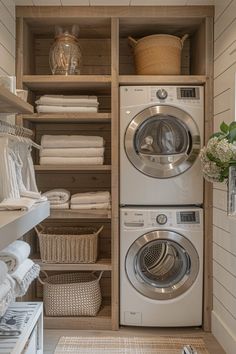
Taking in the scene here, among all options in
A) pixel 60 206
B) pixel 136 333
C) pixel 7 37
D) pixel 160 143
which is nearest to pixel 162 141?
pixel 160 143

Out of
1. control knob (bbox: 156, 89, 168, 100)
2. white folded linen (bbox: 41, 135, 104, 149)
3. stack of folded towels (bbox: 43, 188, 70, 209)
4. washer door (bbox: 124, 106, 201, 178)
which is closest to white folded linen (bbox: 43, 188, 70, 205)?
stack of folded towels (bbox: 43, 188, 70, 209)

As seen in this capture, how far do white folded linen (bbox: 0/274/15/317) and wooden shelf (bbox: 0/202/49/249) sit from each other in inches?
11.4

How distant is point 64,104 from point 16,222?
156 centimetres

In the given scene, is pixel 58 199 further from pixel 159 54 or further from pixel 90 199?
pixel 159 54

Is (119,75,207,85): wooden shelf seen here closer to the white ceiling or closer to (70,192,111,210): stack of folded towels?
the white ceiling

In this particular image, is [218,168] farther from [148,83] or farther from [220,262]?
[148,83]

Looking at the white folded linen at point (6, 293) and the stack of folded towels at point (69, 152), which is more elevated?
the stack of folded towels at point (69, 152)

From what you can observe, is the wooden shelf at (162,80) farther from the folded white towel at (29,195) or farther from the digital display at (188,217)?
the folded white towel at (29,195)

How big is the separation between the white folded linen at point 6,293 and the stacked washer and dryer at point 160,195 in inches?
44.6

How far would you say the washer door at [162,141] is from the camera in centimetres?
266

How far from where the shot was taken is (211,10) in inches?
106

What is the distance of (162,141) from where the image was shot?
2.69m

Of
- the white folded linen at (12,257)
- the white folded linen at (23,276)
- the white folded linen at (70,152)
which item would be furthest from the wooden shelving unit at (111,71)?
the white folded linen at (12,257)

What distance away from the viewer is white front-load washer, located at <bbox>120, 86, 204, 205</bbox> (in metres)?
2.66
